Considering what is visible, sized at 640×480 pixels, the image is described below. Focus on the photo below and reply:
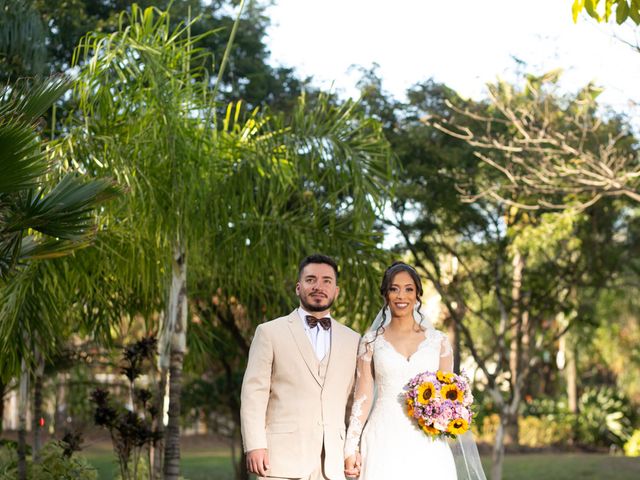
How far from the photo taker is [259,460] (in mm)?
5582

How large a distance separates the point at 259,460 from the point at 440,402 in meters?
1.17

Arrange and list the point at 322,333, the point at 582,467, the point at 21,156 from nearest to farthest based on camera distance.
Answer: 1. the point at 322,333
2. the point at 21,156
3. the point at 582,467

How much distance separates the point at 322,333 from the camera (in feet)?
19.5

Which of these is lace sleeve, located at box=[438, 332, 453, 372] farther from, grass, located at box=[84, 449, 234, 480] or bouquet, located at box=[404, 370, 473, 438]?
grass, located at box=[84, 449, 234, 480]

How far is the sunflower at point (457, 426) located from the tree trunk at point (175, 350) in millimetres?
4717

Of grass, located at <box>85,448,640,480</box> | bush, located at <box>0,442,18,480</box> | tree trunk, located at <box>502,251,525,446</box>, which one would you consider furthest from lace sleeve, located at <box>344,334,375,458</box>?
grass, located at <box>85,448,640,480</box>

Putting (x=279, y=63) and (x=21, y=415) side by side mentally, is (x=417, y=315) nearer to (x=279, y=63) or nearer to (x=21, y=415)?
(x=21, y=415)

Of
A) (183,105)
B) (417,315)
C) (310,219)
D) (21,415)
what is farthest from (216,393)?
(417,315)

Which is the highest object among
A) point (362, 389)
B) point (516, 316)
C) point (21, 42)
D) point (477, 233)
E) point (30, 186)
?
point (21, 42)

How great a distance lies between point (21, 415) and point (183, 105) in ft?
16.9

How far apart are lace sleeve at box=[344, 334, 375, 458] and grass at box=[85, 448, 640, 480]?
41.1 ft

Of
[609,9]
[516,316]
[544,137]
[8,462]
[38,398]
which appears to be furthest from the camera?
[516,316]

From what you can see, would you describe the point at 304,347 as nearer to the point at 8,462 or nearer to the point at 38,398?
the point at 38,398

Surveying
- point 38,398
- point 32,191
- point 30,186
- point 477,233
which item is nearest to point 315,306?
point 30,186
